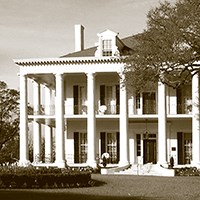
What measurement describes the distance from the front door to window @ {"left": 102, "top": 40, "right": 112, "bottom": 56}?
22.8 ft

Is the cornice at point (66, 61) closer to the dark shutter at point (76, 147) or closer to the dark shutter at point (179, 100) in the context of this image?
the dark shutter at point (179, 100)

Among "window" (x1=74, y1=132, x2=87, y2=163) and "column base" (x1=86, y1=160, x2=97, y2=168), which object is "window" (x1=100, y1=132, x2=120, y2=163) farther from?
"column base" (x1=86, y1=160, x2=97, y2=168)

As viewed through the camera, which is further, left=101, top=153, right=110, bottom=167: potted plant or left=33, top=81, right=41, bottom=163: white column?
left=33, top=81, right=41, bottom=163: white column

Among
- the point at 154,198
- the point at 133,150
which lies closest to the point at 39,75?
the point at 133,150

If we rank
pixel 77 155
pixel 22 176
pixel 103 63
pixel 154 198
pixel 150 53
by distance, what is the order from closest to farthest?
1. pixel 154 198
2. pixel 22 176
3. pixel 150 53
4. pixel 103 63
5. pixel 77 155

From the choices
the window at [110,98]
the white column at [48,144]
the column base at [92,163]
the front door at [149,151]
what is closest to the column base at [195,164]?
the front door at [149,151]

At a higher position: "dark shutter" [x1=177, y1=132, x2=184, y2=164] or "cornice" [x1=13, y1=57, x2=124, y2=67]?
"cornice" [x1=13, y1=57, x2=124, y2=67]

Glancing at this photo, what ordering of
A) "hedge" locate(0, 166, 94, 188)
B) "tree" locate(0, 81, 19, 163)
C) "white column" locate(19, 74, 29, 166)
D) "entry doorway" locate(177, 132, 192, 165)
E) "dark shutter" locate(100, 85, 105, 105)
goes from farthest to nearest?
"tree" locate(0, 81, 19, 163)
"dark shutter" locate(100, 85, 105, 105)
"entry doorway" locate(177, 132, 192, 165)
"white column" locate(19, 74, 29, 166)
"hedge" locate(0, 166, 94, 188)

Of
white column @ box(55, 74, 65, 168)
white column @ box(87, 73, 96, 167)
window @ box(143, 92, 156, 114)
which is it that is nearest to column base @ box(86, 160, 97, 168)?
white column @ box(87, 73, 96, 167)

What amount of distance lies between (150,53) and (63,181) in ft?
23.3

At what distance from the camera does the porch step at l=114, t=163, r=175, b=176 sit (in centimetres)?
3784

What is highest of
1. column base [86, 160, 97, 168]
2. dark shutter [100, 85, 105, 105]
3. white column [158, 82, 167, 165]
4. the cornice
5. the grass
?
the cornice

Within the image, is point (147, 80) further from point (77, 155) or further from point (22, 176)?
point (77, 155)

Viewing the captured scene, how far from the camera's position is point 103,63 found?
4209 cm
